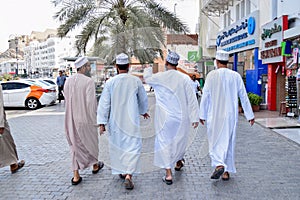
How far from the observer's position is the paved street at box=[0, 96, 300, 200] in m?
4.12

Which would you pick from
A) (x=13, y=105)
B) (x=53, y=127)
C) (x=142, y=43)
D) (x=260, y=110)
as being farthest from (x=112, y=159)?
(x=13, y=105)

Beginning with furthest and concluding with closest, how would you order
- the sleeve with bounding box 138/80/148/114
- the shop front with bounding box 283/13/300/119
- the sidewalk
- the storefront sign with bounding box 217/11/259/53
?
the storefront sign with bounding box 217/11/259/53, the shop front with bounding box 283/13/300/119, the sidewalk, the sleeve with bounding box 138/80/148/114

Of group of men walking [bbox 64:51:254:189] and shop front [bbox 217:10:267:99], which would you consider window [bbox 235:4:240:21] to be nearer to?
shop front [bbox 217:10:267:99]

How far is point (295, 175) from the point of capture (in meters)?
4.73

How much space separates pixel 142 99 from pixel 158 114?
1.05 feet

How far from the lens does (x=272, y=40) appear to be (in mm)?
11570

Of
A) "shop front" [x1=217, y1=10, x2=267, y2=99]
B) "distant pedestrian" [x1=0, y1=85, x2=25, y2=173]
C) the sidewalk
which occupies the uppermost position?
"shop front" [x1=217, y1=10, x2=267, y2=99]

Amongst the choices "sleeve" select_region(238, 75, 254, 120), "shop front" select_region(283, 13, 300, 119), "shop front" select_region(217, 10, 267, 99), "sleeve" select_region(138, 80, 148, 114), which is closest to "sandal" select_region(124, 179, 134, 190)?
"sleeve" select_region(138, 80, 148, 114)

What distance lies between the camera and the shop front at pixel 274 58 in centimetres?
1095

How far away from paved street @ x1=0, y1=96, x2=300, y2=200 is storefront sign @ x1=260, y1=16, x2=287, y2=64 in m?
5.05

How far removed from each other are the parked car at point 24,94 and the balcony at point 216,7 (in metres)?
10.8

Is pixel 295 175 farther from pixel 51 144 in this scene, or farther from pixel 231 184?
pixel 51 144

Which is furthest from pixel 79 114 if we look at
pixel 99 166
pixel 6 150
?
pixel 6 150

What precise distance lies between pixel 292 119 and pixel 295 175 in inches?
215
